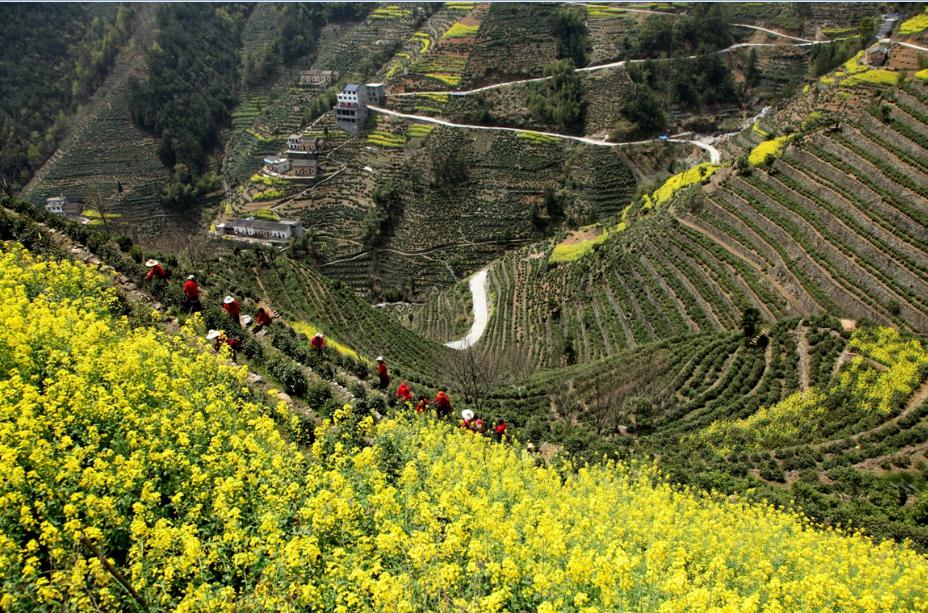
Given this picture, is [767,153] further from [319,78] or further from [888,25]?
[319,78]

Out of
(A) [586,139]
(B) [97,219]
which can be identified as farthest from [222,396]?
(B) [97,219]

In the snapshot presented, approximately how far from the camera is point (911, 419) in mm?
19422

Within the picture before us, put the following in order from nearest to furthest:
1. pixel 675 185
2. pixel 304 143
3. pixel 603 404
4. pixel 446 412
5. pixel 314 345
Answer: pixel 446 412 < pixel 314 345 < pixel 603 404 < pixel 675 185 < pixel 304 143

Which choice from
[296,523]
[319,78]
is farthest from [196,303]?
[319,78]

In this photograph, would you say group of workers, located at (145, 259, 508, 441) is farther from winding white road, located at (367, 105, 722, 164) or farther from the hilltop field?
winding white road, located at (367, 105, 722, 164)

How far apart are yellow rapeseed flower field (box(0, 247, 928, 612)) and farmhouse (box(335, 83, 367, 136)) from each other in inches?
2224

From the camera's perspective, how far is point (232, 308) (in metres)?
19.2

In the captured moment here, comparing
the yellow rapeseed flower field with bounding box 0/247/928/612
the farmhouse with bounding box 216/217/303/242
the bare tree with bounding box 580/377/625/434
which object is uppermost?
the yellow rapeseed flower field with bounding box 0/247/928/612

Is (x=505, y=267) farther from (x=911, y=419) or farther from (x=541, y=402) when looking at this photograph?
(x=911, y=419)

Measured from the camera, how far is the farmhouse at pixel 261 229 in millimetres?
58281

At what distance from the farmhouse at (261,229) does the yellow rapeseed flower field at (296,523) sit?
4585 centimetres

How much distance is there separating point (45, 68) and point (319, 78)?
42.5 metres

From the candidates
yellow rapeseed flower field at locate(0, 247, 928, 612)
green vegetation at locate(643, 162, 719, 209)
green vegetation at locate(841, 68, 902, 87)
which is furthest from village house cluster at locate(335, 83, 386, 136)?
yellow rapeseed flower field at locate(0, 247, 928, 612)

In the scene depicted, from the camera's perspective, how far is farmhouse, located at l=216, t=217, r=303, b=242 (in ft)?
191
